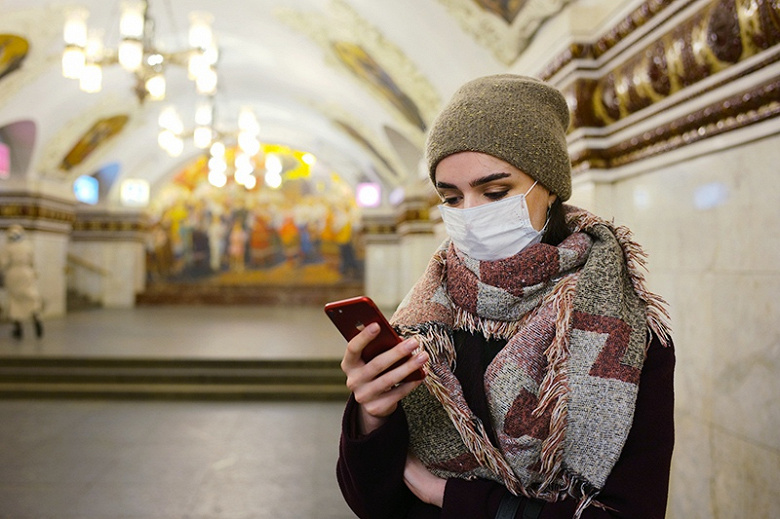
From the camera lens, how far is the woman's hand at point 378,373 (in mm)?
996

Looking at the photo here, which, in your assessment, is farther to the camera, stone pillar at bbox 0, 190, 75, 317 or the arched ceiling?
stone pillar at bbox 0, 190, 75, 317

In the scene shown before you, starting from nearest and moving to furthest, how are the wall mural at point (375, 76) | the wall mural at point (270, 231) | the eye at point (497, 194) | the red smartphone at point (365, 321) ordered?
the red smartphone at point (365, 321), the eye at point (497, 194), the wall mural at point (375, 76), the wall mural at point (270, 231)

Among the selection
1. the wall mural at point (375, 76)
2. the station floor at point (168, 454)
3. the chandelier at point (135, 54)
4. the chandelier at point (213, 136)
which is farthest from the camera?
the wall mural at point (375, 76)

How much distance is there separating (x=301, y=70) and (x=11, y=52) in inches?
175

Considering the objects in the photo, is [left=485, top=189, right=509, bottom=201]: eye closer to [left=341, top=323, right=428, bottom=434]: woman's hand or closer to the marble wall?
[left=341, top=323, right=428, bottom=434]: woman's hand

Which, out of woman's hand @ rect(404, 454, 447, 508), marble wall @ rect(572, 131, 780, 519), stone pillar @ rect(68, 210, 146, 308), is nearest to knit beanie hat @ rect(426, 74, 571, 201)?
woman's hand @ rect(404, 454, 447, 508)

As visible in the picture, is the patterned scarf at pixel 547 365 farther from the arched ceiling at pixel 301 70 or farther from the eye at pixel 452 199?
the arched ceiling at pixel 301 70

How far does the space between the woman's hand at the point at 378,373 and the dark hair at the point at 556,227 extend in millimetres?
434

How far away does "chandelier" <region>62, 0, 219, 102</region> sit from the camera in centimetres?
495

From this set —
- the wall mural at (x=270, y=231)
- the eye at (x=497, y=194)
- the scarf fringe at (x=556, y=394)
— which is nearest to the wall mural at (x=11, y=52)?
the eye at (x=497, y=194)

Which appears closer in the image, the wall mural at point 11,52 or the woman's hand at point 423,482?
the woman's hand at point 423,482

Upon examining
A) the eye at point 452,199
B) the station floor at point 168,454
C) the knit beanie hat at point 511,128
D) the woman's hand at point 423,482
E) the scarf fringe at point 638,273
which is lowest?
the station floor at point 168,454

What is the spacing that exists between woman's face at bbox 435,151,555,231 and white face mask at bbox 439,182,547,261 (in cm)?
2

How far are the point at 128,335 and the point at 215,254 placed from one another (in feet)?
30.4
